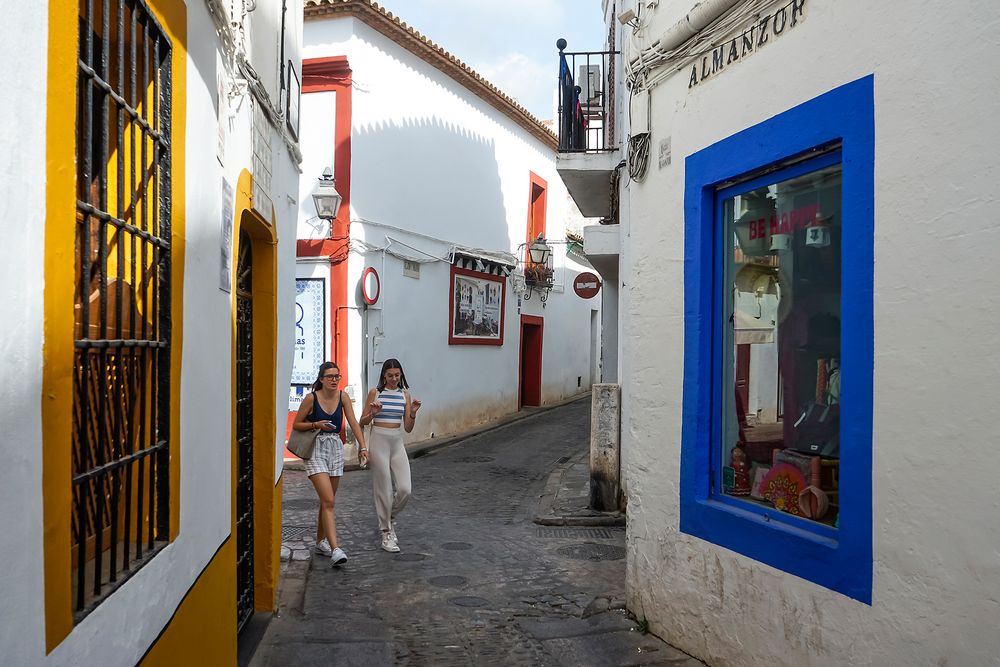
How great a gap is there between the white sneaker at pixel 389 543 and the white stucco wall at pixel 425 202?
599 cm

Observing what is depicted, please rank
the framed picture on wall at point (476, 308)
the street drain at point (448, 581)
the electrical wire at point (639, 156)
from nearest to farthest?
the electrical wire at point (639, 156), the street drain at point (448, 581), the framed picture on wall at point (476, 308)

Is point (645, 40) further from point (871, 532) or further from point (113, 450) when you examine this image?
point (113, 450)

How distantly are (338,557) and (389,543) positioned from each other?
685mm

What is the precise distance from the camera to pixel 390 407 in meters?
7.45

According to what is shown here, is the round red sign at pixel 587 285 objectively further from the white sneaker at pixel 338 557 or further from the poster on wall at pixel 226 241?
the poster on wall at pixel 226 241

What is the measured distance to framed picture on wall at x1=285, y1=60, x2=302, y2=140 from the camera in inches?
239

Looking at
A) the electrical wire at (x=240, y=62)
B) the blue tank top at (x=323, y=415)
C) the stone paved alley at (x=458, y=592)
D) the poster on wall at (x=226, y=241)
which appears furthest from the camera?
the blue tank top at (x=323, y=415)

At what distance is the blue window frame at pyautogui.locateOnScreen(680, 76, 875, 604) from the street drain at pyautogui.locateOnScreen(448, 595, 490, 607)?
1.77 m

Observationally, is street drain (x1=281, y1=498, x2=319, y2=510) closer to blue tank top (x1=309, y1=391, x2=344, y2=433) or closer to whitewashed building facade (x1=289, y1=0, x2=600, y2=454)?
blue tank top (x1=309, y1=391, x2=344, y2=433)

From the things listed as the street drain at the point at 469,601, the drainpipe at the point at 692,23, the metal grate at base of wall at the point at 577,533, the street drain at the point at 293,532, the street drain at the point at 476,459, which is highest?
the drainpipe at the point at 692,23

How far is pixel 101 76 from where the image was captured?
7.60ft

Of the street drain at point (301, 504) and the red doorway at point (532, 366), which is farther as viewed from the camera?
the red doorway at point (532, 366)

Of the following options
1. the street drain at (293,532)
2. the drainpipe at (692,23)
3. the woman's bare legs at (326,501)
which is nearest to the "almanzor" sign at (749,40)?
the drainpipe at (692,23)

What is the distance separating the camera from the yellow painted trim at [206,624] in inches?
113
